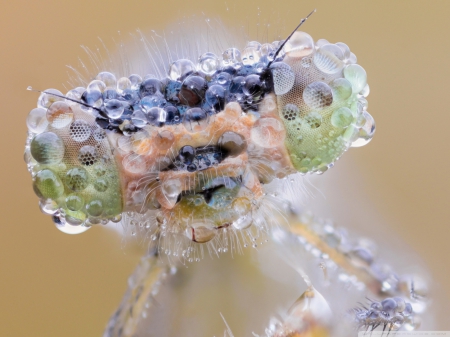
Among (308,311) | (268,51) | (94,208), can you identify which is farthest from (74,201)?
(308,311)

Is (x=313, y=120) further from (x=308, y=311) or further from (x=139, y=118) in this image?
(x=308, y=311)

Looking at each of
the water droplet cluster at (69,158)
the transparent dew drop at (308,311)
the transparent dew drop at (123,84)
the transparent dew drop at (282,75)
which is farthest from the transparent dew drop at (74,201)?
the transparent dew drop at (308,311)

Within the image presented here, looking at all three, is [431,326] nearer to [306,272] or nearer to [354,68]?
[306,272]

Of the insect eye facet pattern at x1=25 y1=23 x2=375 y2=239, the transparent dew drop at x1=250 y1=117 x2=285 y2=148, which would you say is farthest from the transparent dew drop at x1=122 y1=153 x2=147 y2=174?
the transparent dew drop at x1=250 y1=117 x2=285 y2=148

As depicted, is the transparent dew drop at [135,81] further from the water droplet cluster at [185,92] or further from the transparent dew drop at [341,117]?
the transparent dew drop at [341,117]

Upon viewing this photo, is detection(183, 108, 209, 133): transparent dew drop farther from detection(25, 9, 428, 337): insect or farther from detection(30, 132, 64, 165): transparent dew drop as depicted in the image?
detection(30, 132, 64, 165): transparent dew drop

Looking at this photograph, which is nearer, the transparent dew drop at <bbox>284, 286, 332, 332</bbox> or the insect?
the insect
